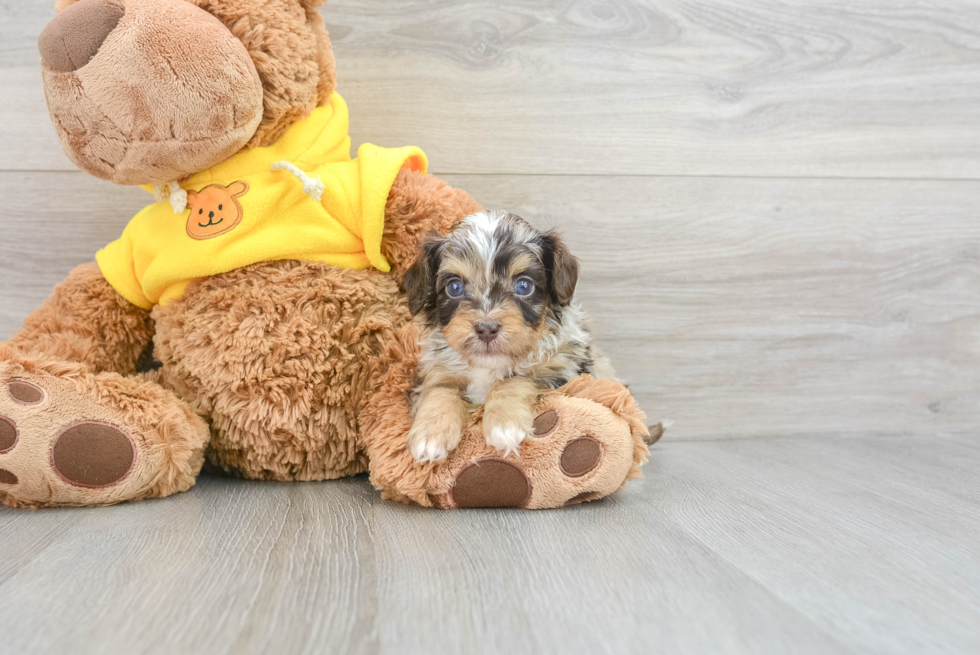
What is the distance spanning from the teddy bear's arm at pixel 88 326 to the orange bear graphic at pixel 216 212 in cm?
37

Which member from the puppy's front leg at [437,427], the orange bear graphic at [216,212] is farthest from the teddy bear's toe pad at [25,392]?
the puppy's front leg at [437,427]

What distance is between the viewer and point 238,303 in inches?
Answer: 70.0

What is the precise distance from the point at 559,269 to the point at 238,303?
2.72ft

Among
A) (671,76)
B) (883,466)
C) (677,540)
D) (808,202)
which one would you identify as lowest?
(883,466)

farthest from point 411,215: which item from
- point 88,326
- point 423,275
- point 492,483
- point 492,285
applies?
point 88,326

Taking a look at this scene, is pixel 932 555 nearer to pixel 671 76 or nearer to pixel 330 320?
pixel 330 320

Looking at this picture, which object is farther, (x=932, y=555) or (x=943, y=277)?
(x=943, y=277)

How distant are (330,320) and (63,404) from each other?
2.10ft

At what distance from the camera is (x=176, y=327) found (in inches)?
72.2

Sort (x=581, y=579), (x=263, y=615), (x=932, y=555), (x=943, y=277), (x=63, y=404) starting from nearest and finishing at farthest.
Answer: (x=263, y=615)
(x=581, y=579)
(x=932, y=555)
(x=63, y=404)
(x=943, y=277)

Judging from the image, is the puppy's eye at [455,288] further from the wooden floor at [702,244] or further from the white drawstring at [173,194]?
the white drawstring at [173,194]

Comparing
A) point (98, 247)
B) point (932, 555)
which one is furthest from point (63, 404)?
point (932, 555)

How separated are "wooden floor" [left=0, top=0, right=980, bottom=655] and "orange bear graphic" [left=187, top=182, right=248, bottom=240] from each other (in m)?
0.59

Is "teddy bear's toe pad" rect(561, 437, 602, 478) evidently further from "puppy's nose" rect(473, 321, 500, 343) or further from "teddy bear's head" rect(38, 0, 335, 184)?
"teddy bear's head" rect(38, 0, 335, 184)
